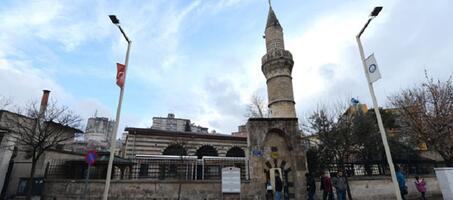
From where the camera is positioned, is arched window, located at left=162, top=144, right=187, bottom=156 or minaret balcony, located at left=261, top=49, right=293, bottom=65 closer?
minaret balcony, located at left=261, top=49, right=293, bottom=65

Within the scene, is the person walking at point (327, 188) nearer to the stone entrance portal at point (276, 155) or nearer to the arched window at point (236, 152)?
the stone entrance portal at point (276, 155)

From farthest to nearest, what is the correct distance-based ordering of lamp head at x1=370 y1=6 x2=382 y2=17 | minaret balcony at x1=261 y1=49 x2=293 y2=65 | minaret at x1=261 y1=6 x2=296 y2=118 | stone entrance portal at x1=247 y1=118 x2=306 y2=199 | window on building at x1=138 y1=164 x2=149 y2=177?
minaret balcony at x1=261 y1=49 x2=293 y2=65
minaret at x1=261 y1=6 x2=296 y2=118
window on building at x1=138 y1=164 x2=149 y2=177
stone entrance portal at x1=247 y1=118 x2=306 y2=199
lamp head at x1=370 y1=6 x2=382 y2=17

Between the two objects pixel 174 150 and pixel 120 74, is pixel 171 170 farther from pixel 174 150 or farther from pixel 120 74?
pixel 120 74

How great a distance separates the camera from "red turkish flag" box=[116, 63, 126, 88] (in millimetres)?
9773

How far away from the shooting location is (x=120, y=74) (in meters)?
9.86

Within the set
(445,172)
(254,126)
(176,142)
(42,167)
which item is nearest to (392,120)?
(445,172)

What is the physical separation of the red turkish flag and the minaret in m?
16.5

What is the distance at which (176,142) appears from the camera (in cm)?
2539

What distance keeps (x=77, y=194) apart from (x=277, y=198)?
444 inches

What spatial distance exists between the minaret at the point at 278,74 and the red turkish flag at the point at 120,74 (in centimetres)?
1655

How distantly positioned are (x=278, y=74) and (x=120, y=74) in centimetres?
1795

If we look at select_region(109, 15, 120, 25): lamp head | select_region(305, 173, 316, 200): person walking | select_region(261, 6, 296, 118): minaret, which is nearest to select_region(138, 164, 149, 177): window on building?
select_region(109, 15, 120, 25): lamp head

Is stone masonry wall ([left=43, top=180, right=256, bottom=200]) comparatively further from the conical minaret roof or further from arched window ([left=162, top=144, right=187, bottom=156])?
the conical minaret roof

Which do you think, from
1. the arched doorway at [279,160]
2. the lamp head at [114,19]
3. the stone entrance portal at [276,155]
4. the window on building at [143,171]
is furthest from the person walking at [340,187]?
the lamp head at [114,19]
